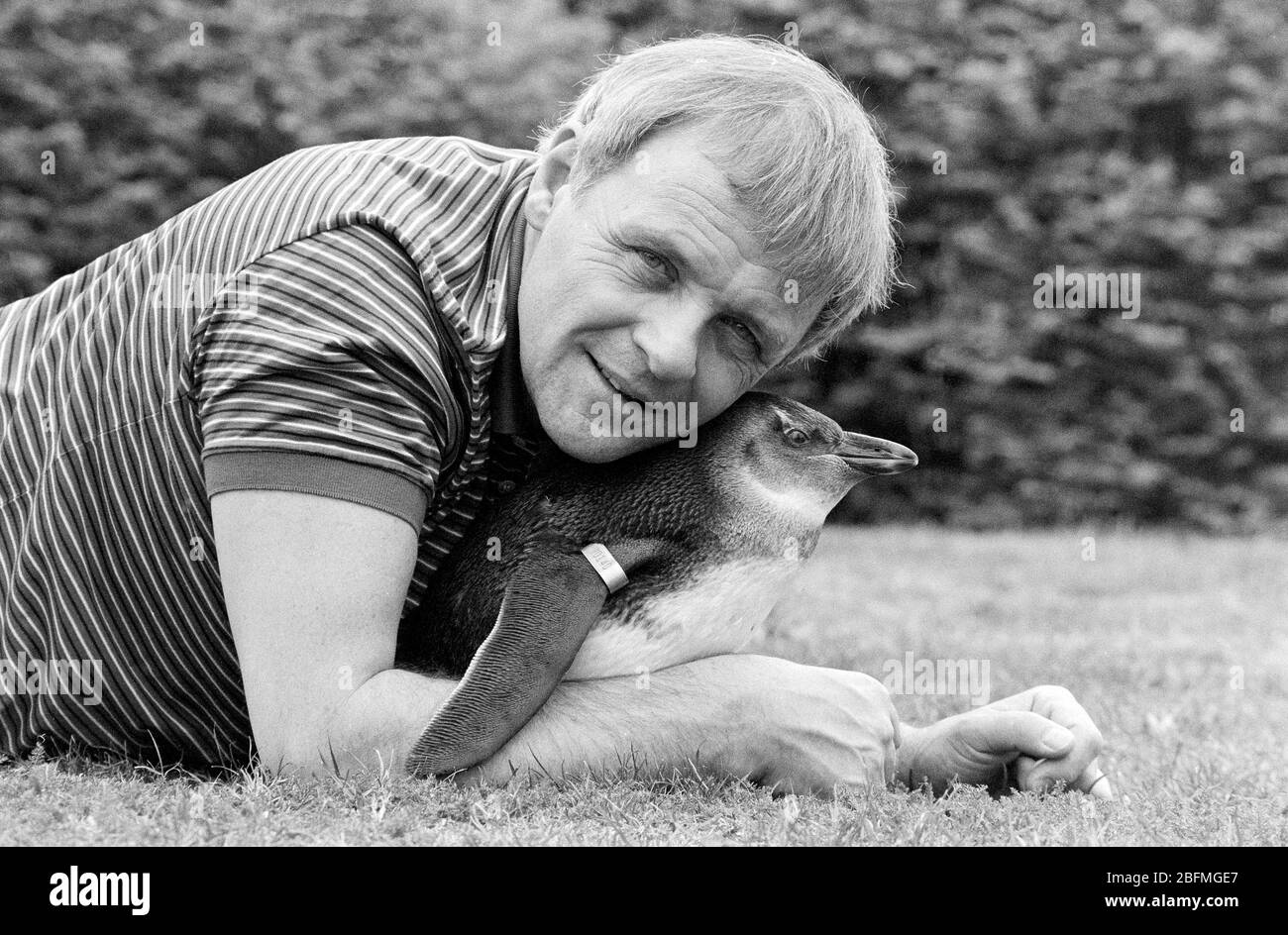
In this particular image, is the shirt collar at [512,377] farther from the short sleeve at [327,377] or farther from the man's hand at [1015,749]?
the man's hand at [1015,749]

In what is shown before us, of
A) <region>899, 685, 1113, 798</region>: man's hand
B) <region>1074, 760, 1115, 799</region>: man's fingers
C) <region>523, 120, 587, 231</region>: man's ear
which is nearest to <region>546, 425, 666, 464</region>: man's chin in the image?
<region>523, 120, 587, 231</region>: man's ear

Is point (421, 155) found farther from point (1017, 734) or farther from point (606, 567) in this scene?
point (1017, 734)

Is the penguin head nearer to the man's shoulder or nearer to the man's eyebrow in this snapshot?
the man's eyebrow

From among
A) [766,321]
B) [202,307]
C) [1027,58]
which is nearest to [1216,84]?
[1027,58]

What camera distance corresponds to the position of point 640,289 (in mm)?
2654

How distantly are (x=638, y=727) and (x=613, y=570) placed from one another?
297 millimetres

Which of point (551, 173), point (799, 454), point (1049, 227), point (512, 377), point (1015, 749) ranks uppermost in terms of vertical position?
point (551, 173)

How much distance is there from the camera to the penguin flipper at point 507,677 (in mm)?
2531

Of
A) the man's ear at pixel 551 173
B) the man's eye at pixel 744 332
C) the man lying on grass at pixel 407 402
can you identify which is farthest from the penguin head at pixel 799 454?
the man's ear at pixel 551 173

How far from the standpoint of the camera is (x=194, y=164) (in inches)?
302

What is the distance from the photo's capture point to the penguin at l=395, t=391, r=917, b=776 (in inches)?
100

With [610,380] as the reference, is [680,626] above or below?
below

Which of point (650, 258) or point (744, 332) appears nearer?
point (650, 258)

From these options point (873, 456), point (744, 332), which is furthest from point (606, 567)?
point (873, 456)
